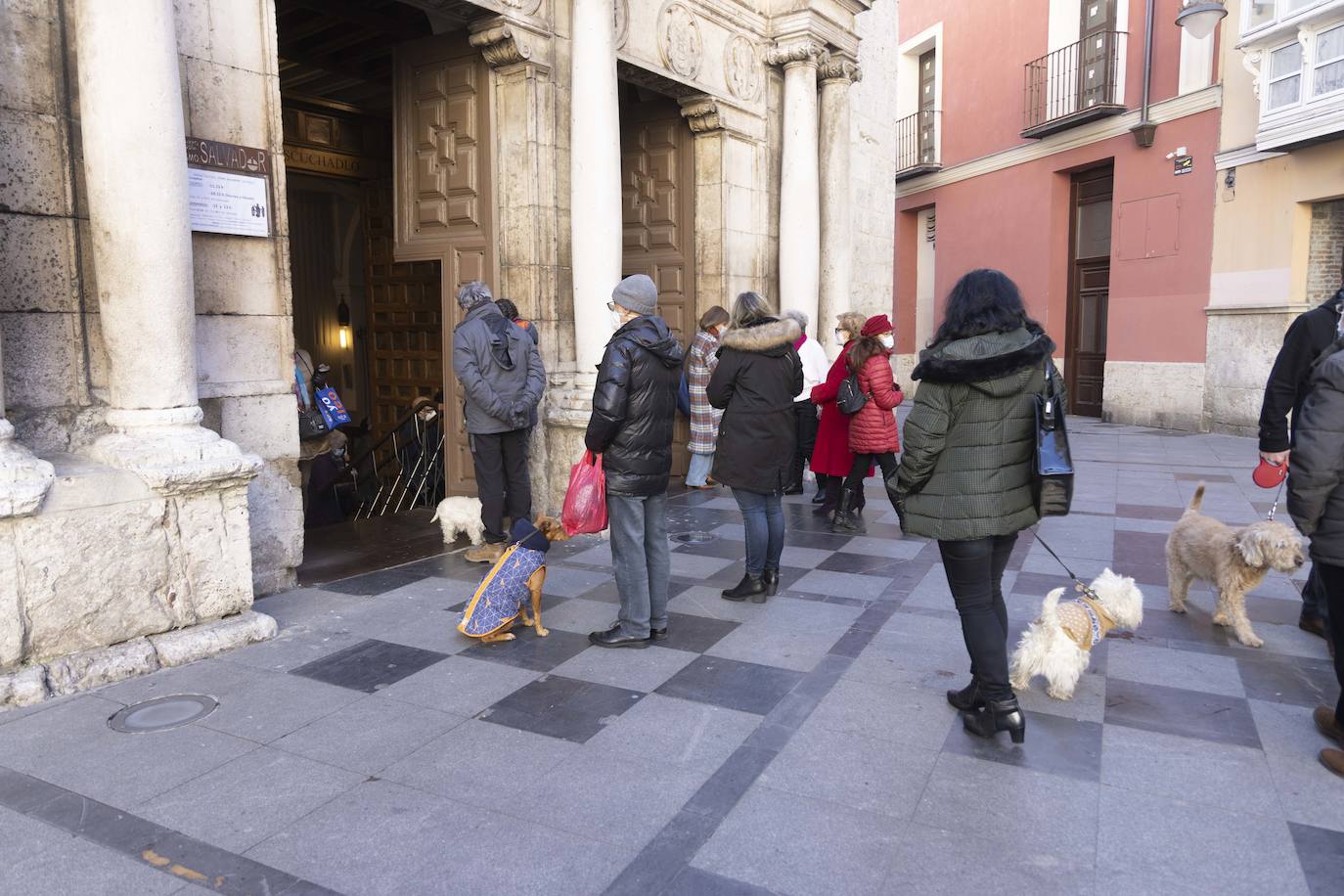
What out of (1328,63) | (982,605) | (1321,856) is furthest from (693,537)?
(1328,63)

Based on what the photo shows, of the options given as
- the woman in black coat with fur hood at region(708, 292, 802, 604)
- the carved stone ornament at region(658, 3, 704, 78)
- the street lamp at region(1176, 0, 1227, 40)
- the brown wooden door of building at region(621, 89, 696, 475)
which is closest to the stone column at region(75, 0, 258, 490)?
the woman in black coat with fur hood at region(708, 292, 802, 604)

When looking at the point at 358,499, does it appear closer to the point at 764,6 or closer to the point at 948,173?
the point at 764,6

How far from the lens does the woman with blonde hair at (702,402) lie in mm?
7873

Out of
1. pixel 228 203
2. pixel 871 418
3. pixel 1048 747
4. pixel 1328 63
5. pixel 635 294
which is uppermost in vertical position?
pixel 1328 63

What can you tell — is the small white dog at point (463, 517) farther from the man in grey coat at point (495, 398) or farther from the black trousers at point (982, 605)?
the black trousers at point (982, 605)

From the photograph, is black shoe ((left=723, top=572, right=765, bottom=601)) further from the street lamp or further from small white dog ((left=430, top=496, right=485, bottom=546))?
the street lamp

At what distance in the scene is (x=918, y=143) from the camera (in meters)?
21.5

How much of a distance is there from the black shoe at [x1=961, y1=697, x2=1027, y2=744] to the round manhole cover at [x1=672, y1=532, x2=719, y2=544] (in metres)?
3.49

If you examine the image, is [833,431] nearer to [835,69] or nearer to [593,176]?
[593,176]

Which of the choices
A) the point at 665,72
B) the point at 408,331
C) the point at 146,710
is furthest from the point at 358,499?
the point at 146,710

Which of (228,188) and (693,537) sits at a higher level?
(228,188)

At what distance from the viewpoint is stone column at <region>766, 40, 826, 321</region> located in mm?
9719

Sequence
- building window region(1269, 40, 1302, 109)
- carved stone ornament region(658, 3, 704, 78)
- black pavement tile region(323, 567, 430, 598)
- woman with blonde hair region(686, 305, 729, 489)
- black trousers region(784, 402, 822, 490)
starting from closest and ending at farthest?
black pavement tile region(323, 567, 430, 598) < black trousers region(784, 402, 822, 490) < woman with blonde hair region(686, 305, 729, 489) < carved stone ornament region(658, 3, 704, 78) < building window region(1269, 40, 1302, 109)

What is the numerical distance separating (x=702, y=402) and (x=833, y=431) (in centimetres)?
139
